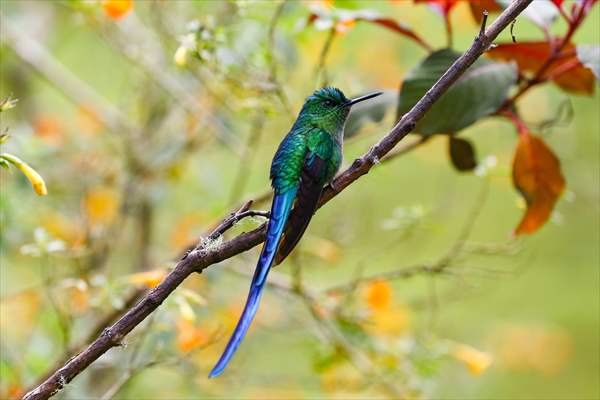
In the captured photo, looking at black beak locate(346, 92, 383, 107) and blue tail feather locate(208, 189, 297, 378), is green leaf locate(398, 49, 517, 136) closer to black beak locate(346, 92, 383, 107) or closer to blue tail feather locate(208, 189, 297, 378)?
black beak locate(346, 92, 383, 107)

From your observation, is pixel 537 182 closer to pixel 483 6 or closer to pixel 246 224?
pixel 483 6

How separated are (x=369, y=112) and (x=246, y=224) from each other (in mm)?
607

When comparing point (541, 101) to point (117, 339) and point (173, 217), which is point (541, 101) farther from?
point (117, 339)

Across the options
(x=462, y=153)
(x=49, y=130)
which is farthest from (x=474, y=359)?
(x=49, y=130)

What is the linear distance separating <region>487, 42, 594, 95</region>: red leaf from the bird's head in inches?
15.6

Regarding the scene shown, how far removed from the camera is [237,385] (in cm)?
309

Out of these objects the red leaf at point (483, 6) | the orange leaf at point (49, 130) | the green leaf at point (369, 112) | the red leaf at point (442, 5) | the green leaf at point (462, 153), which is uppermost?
the orange leaf at point (49, 130)

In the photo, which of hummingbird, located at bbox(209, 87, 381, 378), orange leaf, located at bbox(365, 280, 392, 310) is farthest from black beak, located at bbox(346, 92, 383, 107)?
orange leaf, located at bbox(365, 280, 392, 310)

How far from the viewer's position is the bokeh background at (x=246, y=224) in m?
2.50

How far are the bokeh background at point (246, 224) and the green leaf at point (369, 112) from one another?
7 cm

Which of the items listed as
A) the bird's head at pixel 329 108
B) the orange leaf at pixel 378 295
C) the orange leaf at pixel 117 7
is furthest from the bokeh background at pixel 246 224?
the orange leaf at pixel 117 7

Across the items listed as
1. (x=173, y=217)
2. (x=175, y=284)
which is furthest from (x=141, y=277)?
(x=173, y=217)

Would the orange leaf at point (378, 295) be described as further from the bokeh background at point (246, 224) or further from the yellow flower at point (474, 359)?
the yellow flower at point (474, 359)

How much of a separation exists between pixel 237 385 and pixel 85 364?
1.90 meters
